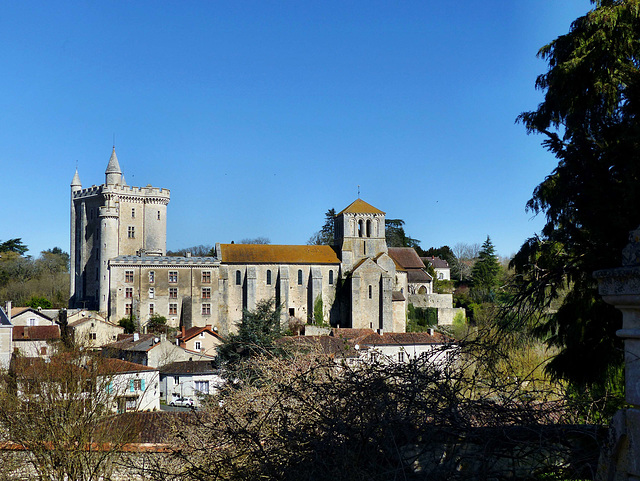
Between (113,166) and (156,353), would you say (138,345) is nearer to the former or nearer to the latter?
(156,353)

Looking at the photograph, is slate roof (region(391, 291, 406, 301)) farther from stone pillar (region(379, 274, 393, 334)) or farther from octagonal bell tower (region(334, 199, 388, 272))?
octagonal bell tower (region(334, 199, 388, 272))

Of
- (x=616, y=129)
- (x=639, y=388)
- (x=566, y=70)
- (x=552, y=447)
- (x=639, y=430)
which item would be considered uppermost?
(x=566, y=70)

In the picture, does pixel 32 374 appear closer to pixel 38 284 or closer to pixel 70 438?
pixel 70 438

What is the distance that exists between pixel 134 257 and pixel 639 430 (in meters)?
51.9

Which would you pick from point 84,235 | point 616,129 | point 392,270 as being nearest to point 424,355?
point 616,129

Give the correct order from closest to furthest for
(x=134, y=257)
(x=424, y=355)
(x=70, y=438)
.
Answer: (x=424, y=355), (x=70, y=438), (x=134, y=257)

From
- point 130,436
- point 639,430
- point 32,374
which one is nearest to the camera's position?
point 639,430

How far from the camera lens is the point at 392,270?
53.5 metres

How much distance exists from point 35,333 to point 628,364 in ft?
138

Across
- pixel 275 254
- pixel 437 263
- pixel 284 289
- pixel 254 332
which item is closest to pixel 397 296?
pixel 284 289

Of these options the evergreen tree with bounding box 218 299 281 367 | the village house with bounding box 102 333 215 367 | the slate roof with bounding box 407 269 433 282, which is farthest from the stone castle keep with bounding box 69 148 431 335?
the evergreen tree with bounding box 218 299 281 367

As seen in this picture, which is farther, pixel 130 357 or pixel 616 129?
pixel 130 357

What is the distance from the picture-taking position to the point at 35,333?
131 ft

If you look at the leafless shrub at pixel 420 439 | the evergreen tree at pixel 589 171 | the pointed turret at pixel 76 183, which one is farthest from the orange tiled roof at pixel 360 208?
the leafless shrub at pixel 420 439
